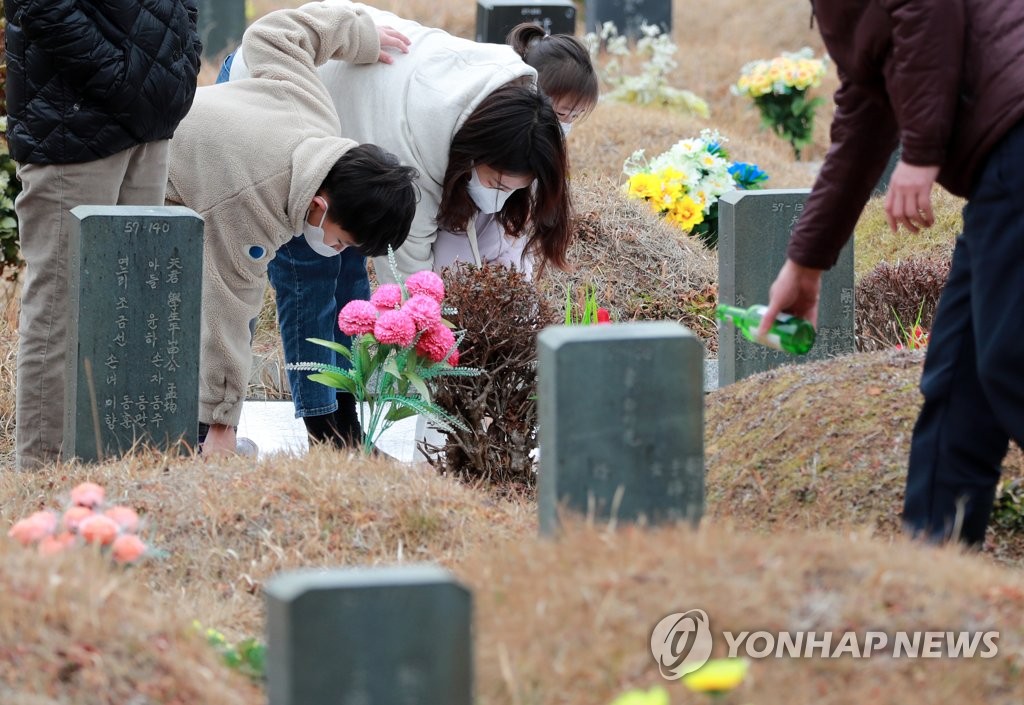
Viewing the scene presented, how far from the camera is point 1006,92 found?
2559mm

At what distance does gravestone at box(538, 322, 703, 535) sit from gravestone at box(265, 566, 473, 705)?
26.1 inches

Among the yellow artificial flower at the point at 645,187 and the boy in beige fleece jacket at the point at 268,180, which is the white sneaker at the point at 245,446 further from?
the yellow artificial flower at the point at 645,187

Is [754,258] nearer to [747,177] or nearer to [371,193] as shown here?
[371,193]

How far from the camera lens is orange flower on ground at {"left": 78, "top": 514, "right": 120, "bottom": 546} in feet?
8.49

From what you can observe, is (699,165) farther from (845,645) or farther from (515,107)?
(845,645)

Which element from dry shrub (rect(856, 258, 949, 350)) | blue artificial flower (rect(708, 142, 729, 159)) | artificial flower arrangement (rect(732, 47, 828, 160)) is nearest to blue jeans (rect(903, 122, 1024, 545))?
dry shrub (rect(856, 258, 949, 350))

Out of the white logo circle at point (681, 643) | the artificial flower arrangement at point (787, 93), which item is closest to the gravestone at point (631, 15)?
the artificial flower arrangement at point (787, 93)

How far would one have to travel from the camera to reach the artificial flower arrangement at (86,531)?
100 inches

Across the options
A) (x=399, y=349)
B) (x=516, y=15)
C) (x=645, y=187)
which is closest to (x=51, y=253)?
(x=399, y=349)

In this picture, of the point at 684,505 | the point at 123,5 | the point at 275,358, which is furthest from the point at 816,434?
the point at 275,358

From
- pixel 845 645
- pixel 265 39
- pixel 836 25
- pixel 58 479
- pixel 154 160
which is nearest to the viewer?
pixel 845 645

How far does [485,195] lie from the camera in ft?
14.3

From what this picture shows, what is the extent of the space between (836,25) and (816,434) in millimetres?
1312

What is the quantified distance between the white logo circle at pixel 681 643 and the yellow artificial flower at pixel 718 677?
0.07m
